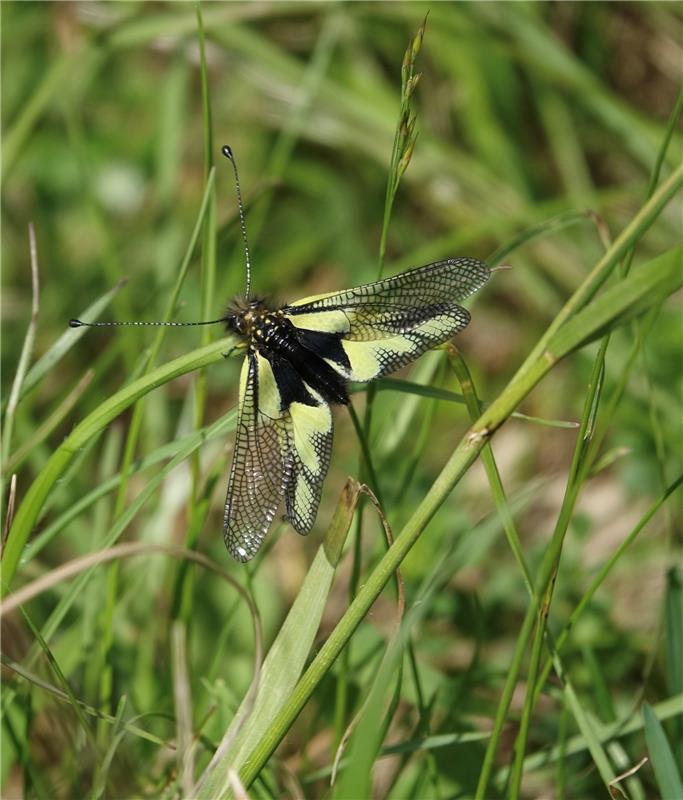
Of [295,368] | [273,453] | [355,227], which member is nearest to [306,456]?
[273,453]

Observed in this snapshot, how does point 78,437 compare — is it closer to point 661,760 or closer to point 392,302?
point 392,302

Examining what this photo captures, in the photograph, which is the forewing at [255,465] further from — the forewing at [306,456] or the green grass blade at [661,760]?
the green grass blade at [661,760]

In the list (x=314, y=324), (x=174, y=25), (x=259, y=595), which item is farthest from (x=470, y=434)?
(x=174, y=25)

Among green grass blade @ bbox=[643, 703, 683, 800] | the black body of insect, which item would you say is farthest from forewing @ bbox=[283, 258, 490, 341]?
green grass blade @ bbox=[643, 703, 683, 800]

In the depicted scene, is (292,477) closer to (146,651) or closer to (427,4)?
(146,651)

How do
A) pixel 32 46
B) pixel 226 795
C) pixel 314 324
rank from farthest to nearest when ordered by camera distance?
pixel 32 46, pixel 314 324, pixel 226 795

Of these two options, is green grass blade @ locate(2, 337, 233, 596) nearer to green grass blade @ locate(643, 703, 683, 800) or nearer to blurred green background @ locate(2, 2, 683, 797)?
blurred green background @ locate(2, 2, 683, 797)

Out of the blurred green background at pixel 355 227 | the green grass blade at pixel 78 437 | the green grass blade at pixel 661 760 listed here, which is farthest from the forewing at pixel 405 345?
the green grass blade at pixel 661 760
